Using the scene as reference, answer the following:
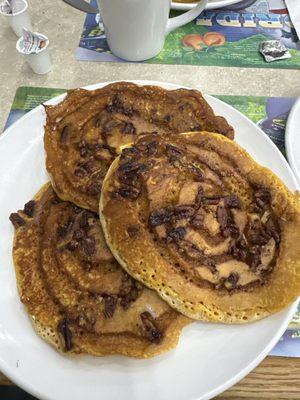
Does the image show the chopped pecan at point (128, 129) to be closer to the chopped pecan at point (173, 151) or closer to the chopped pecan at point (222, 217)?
the chopped pecan at point (173, 151)

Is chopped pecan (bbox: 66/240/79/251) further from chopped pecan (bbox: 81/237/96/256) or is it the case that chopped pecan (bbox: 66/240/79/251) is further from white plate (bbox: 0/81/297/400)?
white plate (bbox: 0/81/297/400)

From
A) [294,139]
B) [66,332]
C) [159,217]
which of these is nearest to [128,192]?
[159,217]

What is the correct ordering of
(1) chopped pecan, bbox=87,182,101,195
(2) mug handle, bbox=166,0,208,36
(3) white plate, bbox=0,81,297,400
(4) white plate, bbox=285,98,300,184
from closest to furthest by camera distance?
(3) white plate, bbox=0,81,297,400 → (1) chopped pecan, bbox=87,182,101,195 → (4) white plate, bbox=285,98,300,184 → (2) mug handle, bbox=166,0,208,36

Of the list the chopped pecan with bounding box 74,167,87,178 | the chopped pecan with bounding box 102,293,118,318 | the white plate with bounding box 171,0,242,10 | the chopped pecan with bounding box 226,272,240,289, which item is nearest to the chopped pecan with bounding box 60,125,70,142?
the chopped pecan with bounding box 74,167,87,178

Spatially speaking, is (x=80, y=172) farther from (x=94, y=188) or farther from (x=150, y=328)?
(x=150, y=328)

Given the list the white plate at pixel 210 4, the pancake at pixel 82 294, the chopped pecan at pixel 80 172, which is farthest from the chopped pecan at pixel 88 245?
the white plate at pixel 210 4
